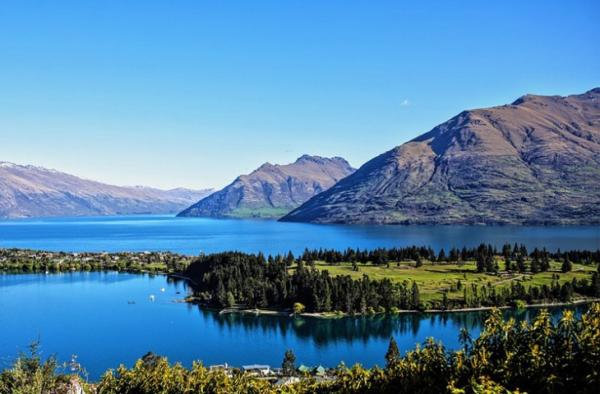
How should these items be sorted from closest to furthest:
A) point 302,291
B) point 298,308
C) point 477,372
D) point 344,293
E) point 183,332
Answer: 1. point 477,372
2. point 183,332
3. point 298,308
4. point 344,293
5. point 302,291

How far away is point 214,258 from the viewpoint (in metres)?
172

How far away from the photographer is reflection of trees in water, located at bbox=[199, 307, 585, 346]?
357 ft

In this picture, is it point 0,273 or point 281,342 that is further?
point 0,273

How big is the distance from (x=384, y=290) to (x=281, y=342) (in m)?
36.5

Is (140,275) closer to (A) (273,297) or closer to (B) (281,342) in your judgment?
(A) (273,297)

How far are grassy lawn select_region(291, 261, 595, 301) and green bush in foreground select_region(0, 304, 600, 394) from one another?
9737 cm

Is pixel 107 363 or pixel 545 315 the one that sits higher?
pixel 545 315

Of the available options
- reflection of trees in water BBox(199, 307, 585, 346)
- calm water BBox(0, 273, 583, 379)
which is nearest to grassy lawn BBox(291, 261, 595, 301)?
reflection of trees in water BBox(199, 307, 585, 346)

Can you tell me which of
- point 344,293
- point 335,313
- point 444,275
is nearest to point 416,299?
point 344,293

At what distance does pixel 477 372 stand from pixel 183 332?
89961 mm

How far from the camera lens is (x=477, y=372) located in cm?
3062

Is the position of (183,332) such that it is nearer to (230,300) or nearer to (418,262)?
(230,300)

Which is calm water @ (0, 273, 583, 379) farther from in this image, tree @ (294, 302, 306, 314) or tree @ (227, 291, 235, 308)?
tree @ (227, 291, 235, 308)

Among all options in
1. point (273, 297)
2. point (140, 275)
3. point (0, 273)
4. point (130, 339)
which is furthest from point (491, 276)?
point (0, 273)
